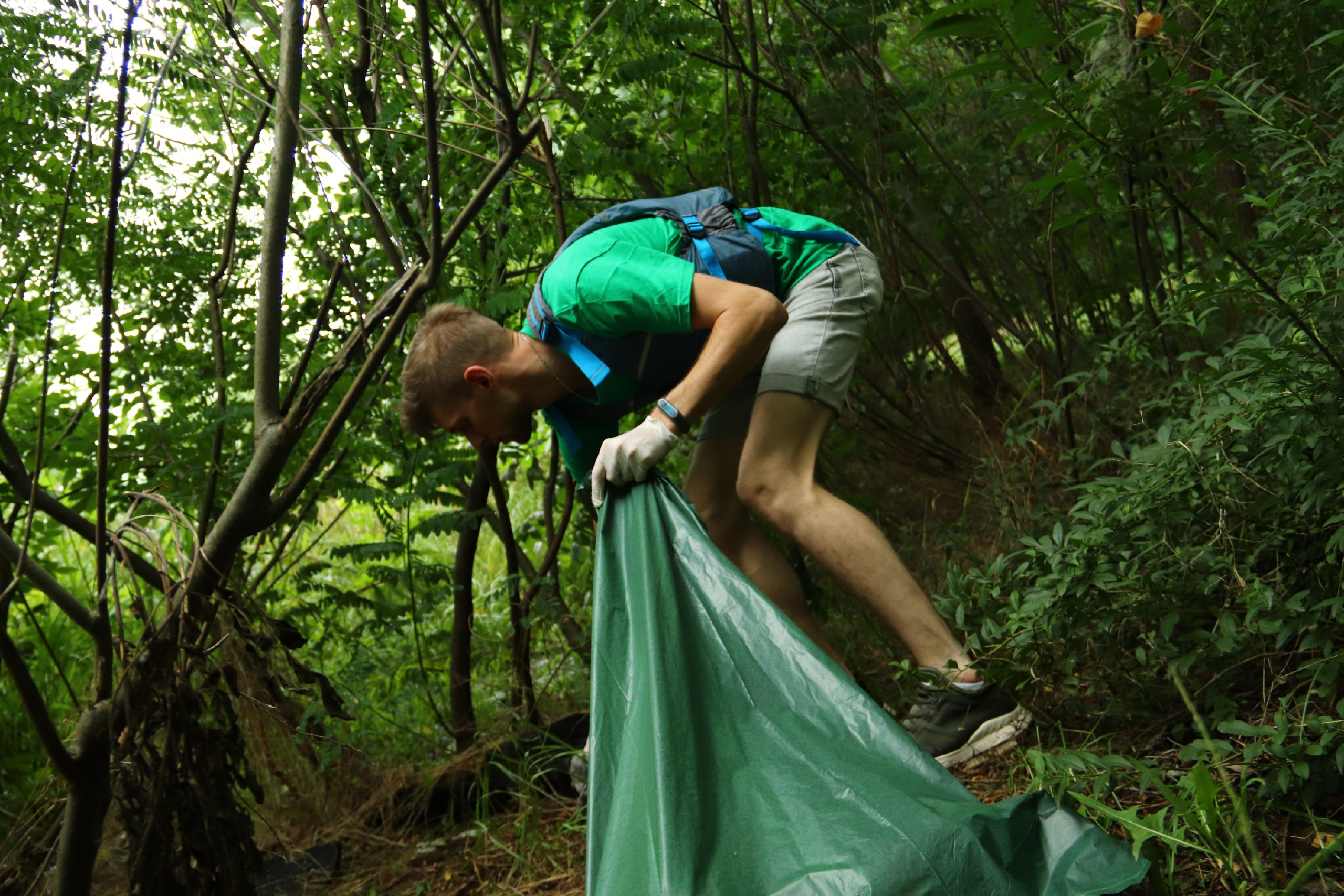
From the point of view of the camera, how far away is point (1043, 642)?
2.15 m

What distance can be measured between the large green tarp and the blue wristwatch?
28cm

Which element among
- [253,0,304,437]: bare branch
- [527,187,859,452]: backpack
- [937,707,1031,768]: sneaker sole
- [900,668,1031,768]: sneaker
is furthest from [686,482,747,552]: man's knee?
[253,0,304,437]: bare branch

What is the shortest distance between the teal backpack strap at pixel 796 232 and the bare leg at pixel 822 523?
1.55 feet

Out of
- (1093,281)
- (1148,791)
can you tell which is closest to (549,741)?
(1148,791)

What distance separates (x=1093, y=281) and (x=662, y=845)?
13.5 ft

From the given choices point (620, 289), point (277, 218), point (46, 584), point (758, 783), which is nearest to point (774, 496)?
point (620, 289)

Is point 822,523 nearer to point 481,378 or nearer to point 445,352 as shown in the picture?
point 481,378

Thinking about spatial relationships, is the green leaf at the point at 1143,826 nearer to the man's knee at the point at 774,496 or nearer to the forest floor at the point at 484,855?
the forest floor at the point at 484,855

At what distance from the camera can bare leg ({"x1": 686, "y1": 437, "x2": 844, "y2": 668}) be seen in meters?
2.80

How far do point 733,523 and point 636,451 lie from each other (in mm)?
770

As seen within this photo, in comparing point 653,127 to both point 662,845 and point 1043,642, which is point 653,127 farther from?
point 662,845

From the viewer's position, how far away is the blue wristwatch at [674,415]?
2.19 m

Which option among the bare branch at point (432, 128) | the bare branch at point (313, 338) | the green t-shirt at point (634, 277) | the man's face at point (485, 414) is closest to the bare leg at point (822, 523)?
the green t-shirt at point (634, 277)

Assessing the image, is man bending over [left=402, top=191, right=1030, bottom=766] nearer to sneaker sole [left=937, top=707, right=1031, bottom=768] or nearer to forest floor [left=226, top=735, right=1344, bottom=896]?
sneaker sole [left=937, top=707, right=1031, bottom=768]
